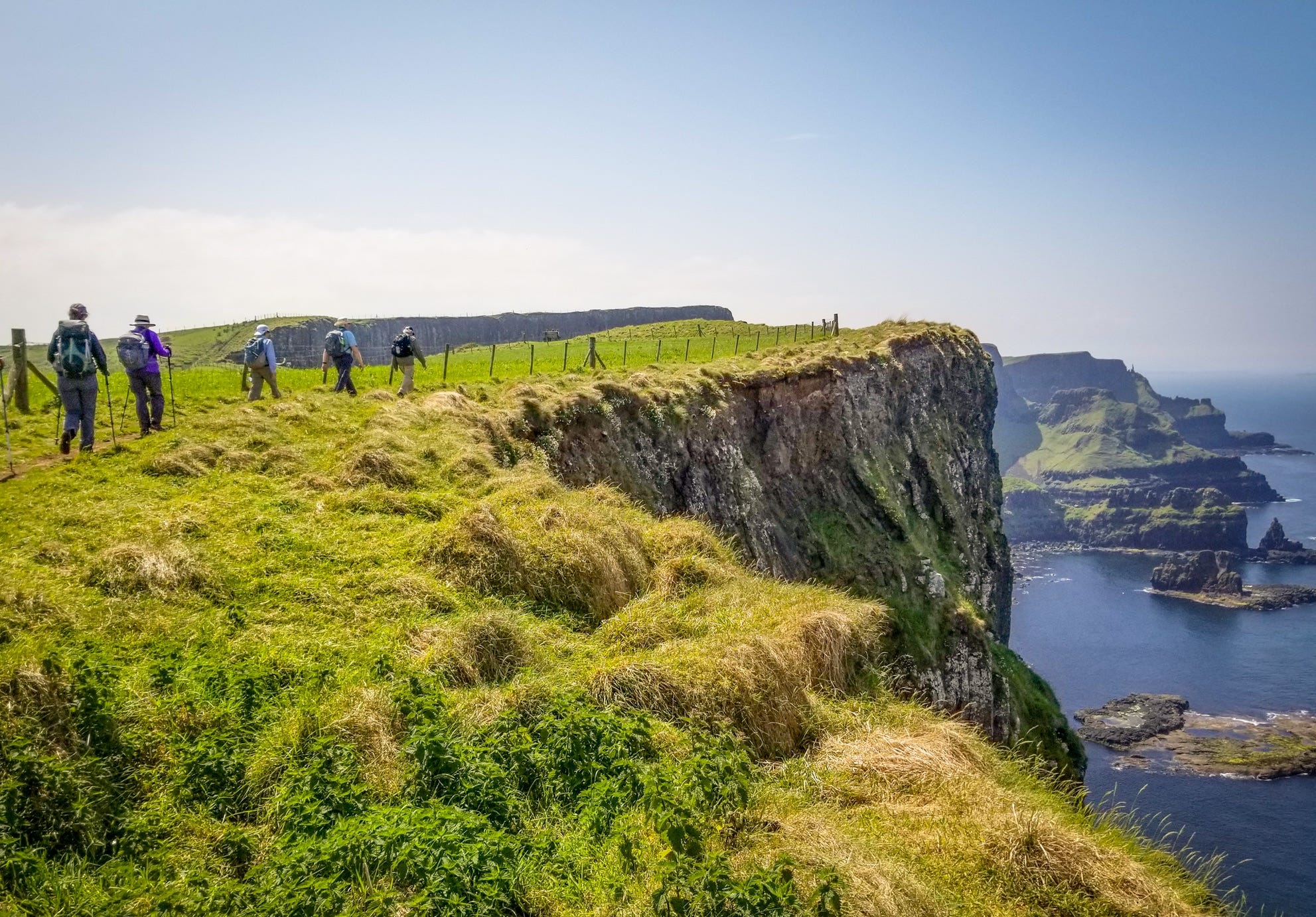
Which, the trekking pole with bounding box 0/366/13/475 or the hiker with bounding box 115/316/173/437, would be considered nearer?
the trekking pole with bounding box 0/366/13/475

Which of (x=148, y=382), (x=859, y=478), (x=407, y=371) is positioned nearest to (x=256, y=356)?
(x=148, y=382)

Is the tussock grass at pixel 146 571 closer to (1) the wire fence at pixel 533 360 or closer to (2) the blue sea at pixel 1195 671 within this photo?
(1) the wire fence at pixel 533 360

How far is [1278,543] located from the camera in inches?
6683

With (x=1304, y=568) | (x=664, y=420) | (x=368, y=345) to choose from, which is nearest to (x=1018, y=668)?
(x=664, y=420)

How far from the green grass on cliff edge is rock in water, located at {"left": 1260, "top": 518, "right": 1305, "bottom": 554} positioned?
207m

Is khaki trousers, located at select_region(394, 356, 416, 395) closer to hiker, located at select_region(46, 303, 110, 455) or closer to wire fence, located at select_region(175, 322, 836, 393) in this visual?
wire fence, located at select_region(175, 322, 836, 393)

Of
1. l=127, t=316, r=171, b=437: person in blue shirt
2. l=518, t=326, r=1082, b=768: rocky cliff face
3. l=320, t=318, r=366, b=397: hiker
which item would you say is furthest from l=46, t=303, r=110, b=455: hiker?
l=518, t=326, r=1082, b=768: rocky cliff face

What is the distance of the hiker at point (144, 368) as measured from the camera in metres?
16.7

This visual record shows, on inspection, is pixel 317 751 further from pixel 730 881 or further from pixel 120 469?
pixel 120 469

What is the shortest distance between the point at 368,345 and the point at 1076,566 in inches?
6235

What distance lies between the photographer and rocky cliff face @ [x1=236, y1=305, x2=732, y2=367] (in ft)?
260

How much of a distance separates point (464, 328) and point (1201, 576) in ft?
444

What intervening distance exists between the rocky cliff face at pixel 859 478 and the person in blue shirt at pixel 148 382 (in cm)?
939

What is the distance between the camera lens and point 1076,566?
17425 centimetres
